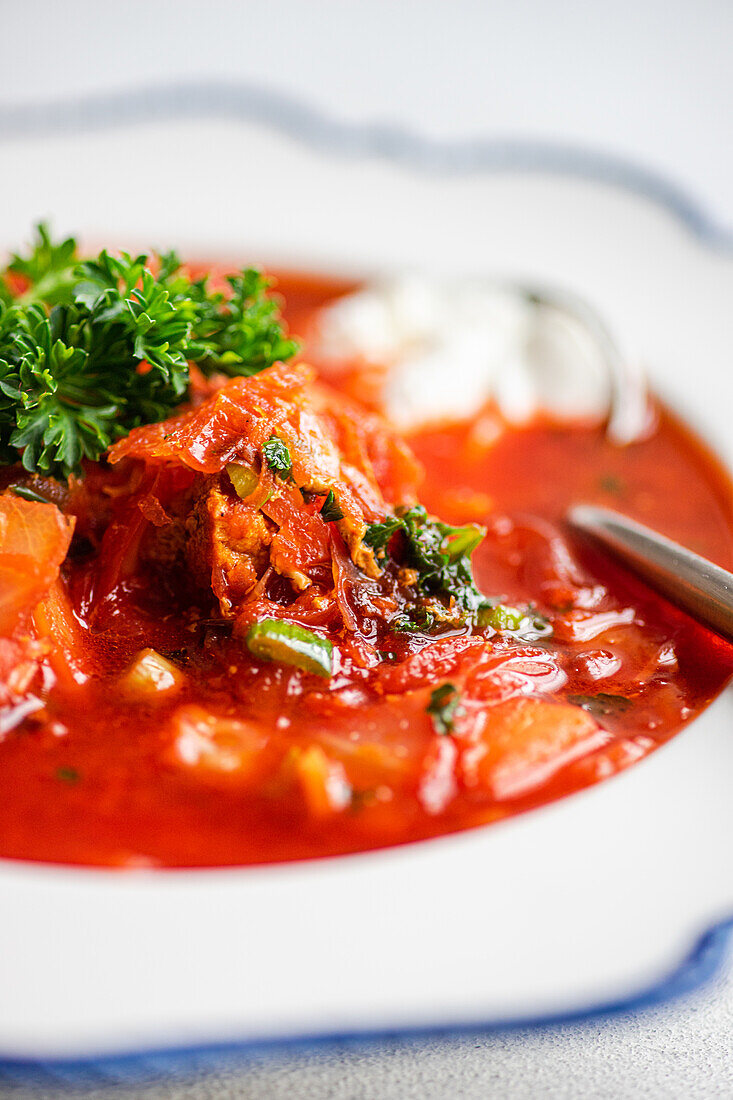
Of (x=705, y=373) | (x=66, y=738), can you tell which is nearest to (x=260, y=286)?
(x=66, y=738)

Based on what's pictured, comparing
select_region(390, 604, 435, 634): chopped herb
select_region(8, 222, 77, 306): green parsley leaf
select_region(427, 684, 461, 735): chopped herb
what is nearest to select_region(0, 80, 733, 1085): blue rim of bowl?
select_region(8, 222, 77, 306): green parsley leaf

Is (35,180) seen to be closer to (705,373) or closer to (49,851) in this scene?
(705,373)

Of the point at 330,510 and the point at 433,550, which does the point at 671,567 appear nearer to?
the point at 433,550

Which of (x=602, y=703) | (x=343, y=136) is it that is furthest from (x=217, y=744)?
(x=343, y=136)

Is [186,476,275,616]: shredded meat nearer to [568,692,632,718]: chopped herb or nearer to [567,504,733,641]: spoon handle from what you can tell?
[568,692,632,718]: chopped herb

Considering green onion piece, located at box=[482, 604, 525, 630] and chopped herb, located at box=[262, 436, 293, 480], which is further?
green onion piece, located at box=[482, 604, 525, 630]
